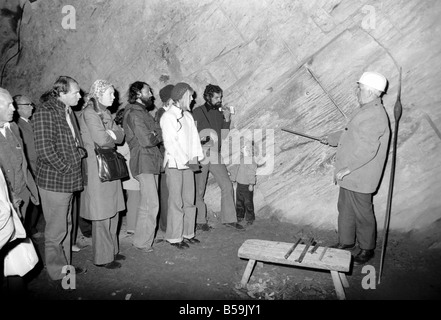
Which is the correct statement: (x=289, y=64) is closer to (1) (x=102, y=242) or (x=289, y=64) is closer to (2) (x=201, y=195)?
(2) (x=201, y=195)

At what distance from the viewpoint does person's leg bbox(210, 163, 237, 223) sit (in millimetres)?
5328

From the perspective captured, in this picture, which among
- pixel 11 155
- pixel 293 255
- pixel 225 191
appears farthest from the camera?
pixel 225 191

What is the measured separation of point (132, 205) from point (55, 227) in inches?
62.9

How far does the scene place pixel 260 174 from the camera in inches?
223

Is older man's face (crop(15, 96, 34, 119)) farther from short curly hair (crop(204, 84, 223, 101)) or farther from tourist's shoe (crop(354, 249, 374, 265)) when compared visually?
tourist's shoe (crop(354, 249, 374, 265))

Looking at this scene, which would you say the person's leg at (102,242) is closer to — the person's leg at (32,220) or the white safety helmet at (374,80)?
the person's leg at (32,220)

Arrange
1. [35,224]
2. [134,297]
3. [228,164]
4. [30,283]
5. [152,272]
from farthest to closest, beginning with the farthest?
[228,164] → [35,224] → [152,272] → [30,283] → [134,297]

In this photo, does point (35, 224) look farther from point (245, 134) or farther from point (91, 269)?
point (245, 134)

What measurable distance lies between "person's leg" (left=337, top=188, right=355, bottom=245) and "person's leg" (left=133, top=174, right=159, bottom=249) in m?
2.62

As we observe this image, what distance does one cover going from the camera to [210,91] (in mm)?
5320

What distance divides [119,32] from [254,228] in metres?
4.64

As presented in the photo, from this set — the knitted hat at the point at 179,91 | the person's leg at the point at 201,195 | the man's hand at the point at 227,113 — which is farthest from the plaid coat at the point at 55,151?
the man's hand at the point at 227,113

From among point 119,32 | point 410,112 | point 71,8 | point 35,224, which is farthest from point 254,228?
point 71,8

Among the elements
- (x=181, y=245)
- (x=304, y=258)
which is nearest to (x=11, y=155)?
(x=181, y=245)
